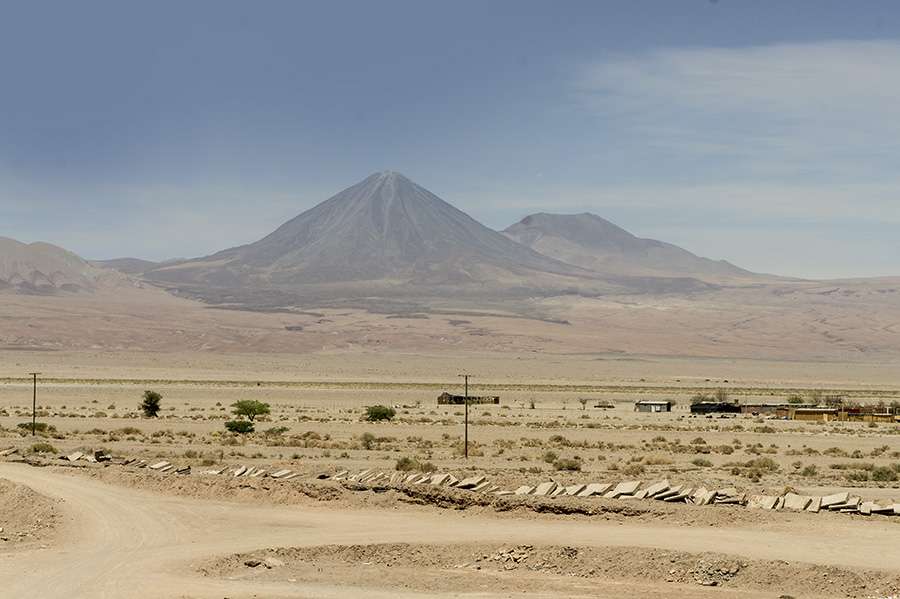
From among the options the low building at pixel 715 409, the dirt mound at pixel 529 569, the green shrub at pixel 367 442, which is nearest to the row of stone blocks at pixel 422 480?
the dirt mound at pixel 529 569

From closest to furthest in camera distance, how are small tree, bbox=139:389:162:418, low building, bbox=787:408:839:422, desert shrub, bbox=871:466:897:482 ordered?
1. desert shrub, bbox=871:466:897:482
2. small tree, bbox=139:389:162:418
3. low building, bbox=787:408:839:422

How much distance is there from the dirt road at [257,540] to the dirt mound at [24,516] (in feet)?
1.31

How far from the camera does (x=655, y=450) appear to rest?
4816 centimetres

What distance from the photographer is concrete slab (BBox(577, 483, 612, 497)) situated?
1110 inches

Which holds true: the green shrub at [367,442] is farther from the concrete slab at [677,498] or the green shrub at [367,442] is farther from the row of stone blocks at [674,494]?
the concrete slab at [677,498]

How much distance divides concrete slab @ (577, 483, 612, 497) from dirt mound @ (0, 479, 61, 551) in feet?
37.4

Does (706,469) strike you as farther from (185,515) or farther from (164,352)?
(164,352)

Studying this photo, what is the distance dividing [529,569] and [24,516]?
11.1 m

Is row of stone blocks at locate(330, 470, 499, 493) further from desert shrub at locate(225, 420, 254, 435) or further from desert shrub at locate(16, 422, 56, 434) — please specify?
desert shrub at locate(16, 422, 56, 434)

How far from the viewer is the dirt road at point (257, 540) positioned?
2120cm

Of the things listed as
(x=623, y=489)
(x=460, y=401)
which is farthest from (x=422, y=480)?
(x=460, y=401)

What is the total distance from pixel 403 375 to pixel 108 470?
109824mm

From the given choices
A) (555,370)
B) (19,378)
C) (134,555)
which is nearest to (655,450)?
(134,555)

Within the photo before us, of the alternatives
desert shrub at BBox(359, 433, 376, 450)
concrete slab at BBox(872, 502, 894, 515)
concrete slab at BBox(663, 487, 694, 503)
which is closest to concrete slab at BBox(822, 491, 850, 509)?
concrete slab at BBox(872, 502, 894, 515)
